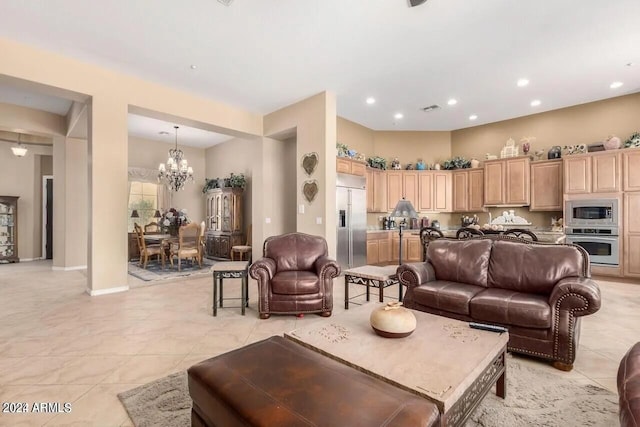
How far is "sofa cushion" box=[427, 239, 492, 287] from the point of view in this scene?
314 cm

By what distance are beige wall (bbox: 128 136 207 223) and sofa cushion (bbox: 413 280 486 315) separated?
7884 mm

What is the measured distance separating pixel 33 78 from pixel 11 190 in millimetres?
6165

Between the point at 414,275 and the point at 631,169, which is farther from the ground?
the point at 631,169

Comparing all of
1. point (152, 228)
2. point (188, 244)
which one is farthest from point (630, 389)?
point (152, 228)

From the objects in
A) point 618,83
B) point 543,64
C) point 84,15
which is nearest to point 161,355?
point 84,15

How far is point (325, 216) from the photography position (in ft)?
17.0

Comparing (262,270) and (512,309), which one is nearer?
(512,309)

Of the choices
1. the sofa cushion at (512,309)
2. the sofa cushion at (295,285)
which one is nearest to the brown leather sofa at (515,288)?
the sofa cushion at (512,309)

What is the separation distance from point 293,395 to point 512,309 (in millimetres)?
2087

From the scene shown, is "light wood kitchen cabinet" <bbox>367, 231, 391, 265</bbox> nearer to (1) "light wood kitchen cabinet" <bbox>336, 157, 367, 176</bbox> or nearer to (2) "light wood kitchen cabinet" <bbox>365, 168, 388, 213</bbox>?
(2) "light wood kitchen cabinet" <bbox>365, 168, 388, 213</bbox>

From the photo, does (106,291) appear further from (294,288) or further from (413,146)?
(413,146)

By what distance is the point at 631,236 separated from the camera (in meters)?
5.25

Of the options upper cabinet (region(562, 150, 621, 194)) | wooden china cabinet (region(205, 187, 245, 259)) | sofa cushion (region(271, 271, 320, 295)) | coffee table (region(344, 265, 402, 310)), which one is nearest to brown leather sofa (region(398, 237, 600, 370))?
coffee table (region(344, 265, 402, 310))

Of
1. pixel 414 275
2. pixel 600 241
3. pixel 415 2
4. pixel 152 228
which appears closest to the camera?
pixel 415 2
